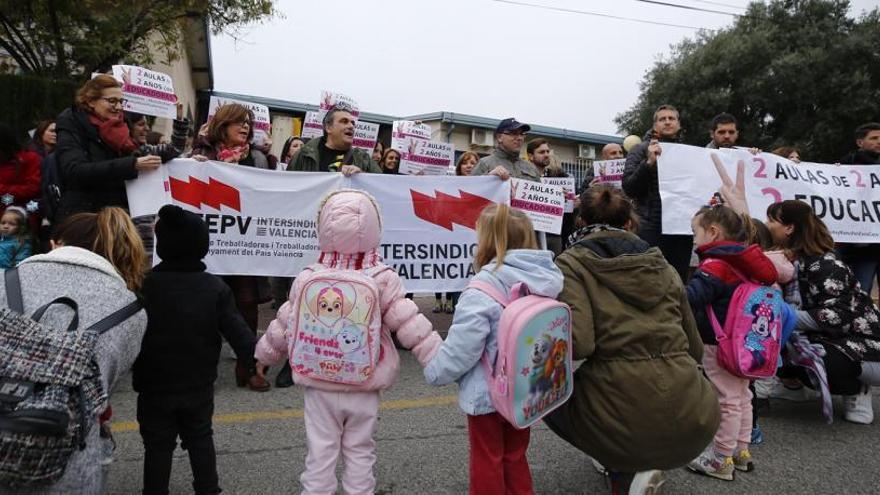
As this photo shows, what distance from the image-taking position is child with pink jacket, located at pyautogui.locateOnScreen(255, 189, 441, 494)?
8.46 feet

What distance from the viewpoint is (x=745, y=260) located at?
128 inches

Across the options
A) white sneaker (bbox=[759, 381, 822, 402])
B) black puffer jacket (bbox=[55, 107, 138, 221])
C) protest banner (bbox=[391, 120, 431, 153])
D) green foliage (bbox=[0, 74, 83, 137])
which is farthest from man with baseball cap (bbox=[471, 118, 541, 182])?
green foliage (bbox=[0, 74, 83, 137])

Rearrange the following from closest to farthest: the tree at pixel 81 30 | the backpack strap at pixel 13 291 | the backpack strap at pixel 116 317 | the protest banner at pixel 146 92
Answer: the backpack strap at pixel 13 291 < the backpack strap at pixel 116 317 < the protest banner at pixel 146 92 < the tree at pixel 81 30

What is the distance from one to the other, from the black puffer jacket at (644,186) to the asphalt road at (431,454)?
186 cm

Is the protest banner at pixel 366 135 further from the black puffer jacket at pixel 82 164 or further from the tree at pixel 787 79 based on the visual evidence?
the tree at pixel 787 79

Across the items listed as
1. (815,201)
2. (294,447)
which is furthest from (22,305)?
(815,201)

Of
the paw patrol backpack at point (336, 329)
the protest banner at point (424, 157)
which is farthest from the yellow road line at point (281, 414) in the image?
the protest banner at point (424, 157)

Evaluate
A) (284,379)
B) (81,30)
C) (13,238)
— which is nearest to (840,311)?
(284,379)

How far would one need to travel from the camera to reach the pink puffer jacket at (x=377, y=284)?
262cm

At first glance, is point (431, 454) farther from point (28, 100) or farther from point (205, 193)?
point (28, 100)

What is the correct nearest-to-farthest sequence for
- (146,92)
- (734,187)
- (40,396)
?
1. (40,396)
2. (734,187)
3. (146,92)

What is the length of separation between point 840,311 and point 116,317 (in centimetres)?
417

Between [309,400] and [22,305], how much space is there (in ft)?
3.64

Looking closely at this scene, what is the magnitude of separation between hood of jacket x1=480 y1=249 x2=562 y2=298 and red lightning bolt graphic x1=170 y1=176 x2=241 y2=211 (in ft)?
9.61
